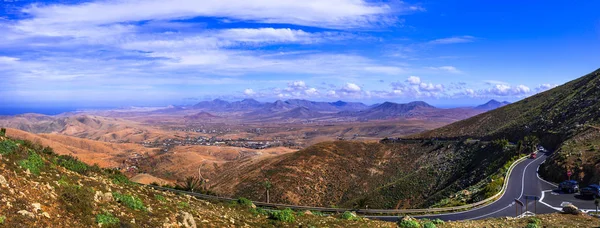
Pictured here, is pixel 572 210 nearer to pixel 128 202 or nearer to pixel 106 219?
pixel 128 202

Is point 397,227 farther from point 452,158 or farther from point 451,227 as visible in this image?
point 452,158

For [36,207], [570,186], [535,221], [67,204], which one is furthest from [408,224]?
[570,186]

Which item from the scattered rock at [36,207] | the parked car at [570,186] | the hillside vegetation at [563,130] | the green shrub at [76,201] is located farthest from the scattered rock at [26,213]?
the hillside vegetation at [563,130]

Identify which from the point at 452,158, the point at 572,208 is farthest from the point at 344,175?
the point at 572,208

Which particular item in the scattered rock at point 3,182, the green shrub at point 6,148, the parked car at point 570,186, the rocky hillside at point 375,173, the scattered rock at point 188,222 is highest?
the green shrub at point 6,148

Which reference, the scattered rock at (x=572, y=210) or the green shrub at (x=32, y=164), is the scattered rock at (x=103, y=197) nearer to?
the green shrub at (x=32, y=164)

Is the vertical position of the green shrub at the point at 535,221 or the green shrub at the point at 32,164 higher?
the green shrub at the point at 32,164
